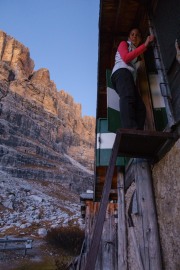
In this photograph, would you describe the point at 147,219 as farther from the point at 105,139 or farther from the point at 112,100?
A: the point at 105,139

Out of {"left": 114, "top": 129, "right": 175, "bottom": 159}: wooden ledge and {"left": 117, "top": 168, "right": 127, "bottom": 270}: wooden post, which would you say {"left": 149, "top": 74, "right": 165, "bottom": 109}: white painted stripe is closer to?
{"left": 114, "top": 129, "right": 175, "bottom": 159}: wooden ledge

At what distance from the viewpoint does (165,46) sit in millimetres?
2809

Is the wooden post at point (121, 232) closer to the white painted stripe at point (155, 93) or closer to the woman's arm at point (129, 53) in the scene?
the white painted stripe at point (155, 93)

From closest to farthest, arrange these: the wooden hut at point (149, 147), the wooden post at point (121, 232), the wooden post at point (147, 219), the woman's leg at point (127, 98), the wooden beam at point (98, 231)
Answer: the wooden beam at point (98, 231)
the wooden hut at point (149, 147)
the wooden post at point (147, 219)
the woman's leg at point (127, 98)
the wooden post at point (121, 232)

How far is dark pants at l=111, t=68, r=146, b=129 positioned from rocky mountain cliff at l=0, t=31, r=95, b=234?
106 ft

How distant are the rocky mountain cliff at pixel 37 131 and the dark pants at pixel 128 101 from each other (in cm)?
3243

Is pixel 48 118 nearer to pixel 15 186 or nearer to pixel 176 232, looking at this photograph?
pixel 15 186

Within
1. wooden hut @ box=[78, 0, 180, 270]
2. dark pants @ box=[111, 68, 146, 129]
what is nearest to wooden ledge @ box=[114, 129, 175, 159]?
wooden hut @ box=[78, 0, 180, 270]

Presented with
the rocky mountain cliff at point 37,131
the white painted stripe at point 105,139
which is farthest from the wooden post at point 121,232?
the rocky mountain cliff at point 37,131

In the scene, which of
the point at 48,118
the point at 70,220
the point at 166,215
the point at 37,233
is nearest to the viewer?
the point at 166,215

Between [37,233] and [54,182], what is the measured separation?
27941 mm

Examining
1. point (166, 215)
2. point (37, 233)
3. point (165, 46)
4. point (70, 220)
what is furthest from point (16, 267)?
point (165, 46)

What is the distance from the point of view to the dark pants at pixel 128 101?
264 cm

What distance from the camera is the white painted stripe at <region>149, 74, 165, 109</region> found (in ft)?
12.1
